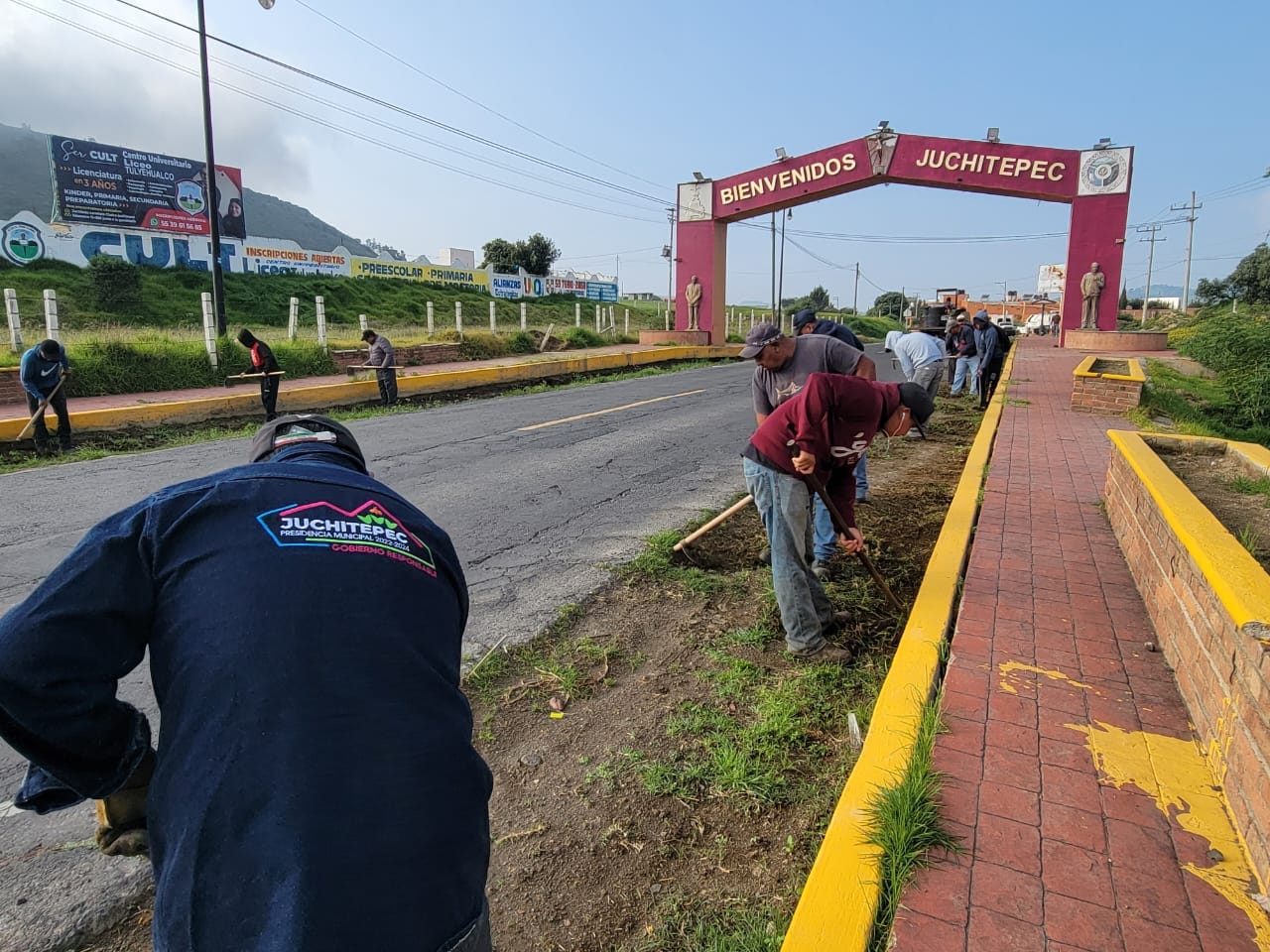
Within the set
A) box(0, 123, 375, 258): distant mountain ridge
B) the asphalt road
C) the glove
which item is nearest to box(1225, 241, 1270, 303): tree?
the asphalt road

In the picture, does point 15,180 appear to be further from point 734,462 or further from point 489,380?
point 734,462

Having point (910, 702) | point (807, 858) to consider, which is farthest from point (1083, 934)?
point (910, 702)

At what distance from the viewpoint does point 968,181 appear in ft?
73.8

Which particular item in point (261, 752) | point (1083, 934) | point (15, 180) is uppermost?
point (15, 180)

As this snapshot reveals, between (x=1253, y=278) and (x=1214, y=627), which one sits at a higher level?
(x=1253, y=278)

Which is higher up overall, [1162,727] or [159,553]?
[159,553]

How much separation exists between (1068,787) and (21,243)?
4095cm

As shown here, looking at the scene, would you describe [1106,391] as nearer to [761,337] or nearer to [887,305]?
[761,337]

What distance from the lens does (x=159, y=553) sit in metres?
1.23

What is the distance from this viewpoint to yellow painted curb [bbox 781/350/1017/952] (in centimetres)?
201

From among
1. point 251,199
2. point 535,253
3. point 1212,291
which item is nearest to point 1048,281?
point 1212,291

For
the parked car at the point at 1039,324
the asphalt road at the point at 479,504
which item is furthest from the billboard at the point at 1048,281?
the asphalt road at the point at 479,504

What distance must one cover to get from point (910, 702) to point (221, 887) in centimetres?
255

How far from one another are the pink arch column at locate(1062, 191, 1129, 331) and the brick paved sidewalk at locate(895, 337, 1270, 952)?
20.5 metres
